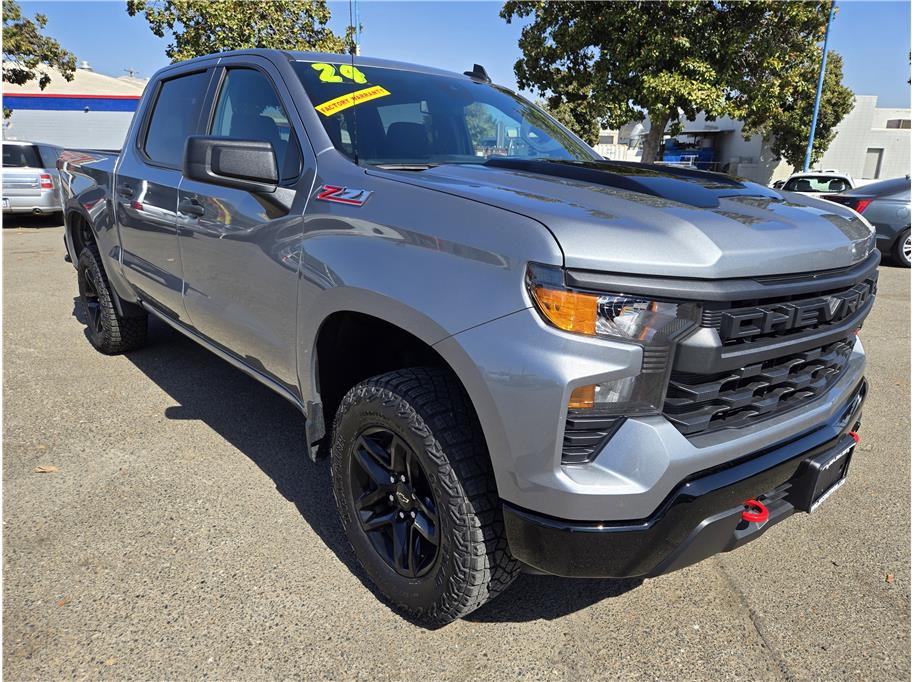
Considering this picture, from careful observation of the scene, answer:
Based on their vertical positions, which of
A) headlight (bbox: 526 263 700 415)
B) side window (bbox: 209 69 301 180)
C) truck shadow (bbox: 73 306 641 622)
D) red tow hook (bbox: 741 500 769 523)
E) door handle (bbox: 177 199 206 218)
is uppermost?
side window (bbox: 209 69 301 180)

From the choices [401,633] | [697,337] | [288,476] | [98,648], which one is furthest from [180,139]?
[697,337]

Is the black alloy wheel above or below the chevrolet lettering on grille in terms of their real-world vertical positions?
below

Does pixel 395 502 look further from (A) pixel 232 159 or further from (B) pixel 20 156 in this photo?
(B) pixel 20 156

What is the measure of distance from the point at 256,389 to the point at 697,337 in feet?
10.5

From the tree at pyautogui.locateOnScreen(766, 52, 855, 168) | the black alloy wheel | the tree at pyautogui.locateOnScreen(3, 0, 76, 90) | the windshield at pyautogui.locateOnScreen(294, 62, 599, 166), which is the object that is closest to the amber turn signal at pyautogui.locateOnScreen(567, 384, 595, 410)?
the black alloy wheel

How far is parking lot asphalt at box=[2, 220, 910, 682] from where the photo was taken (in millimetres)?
1948

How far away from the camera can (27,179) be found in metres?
11.4

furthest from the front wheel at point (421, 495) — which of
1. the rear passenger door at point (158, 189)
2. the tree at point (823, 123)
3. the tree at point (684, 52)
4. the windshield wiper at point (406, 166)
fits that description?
the tree at point (823, 123)

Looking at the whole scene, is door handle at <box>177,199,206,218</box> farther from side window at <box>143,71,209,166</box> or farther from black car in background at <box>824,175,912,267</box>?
black car in background at <box>824,175,912,267</box>

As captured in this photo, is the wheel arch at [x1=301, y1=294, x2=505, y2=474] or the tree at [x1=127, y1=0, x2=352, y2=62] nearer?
the wheel arch at [x1=301, y1=294, x2=505, y2=474]

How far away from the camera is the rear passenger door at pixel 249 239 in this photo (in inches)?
92.7

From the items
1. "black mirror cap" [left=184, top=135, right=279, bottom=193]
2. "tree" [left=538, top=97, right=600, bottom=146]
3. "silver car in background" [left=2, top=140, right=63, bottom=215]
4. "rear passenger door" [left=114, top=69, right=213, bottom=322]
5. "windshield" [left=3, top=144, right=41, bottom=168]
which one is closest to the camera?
"black mirror cap" [left=184, top=135, right=279, bottom=193]

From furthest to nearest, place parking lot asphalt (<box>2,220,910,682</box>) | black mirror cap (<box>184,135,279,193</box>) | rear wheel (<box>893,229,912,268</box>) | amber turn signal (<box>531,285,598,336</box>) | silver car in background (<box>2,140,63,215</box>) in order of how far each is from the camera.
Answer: silver car in background (<box>2,140,63,215</box>) → rear wheel (<box>893,229,912,268</box>) → black mirror cap (<box>184,135,279,193</box>) → parking lot asphalt (<box>2,220,910,682</box>) → amber turn signal (<box>531,285,598,336</box>)

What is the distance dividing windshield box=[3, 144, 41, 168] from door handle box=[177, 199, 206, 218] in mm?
11007
